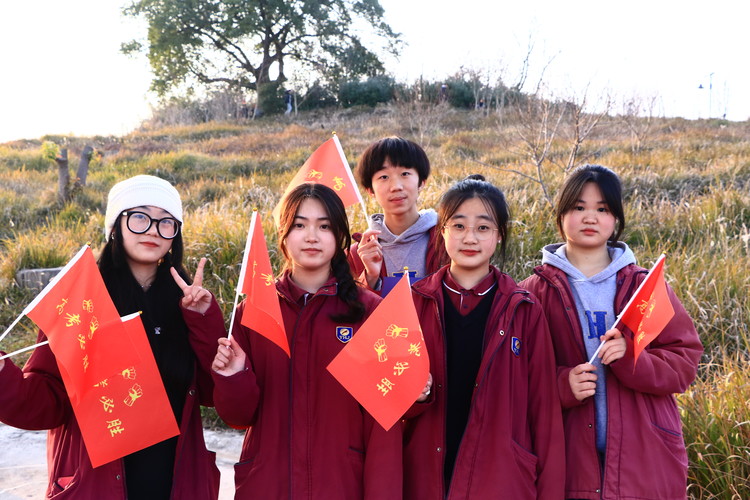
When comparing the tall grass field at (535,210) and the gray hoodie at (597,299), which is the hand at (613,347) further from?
the tall grass field at (535,210)

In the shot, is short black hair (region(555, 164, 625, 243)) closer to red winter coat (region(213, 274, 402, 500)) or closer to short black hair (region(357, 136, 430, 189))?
short black hair (region(357, 136, 430, 189))

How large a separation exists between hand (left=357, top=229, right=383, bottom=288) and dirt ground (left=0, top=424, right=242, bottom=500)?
166 centimetres

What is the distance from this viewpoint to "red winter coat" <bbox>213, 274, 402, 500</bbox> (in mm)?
2100

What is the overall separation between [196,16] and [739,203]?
2909 cm

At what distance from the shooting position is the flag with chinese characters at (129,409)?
2.03 meters


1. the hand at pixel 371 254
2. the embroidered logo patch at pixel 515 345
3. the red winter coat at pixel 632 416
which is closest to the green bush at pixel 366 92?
the hand at pixel 371 254

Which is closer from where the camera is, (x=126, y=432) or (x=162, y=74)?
(x=126, y=432)

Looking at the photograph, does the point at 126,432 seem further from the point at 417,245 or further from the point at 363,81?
the point at 363,81

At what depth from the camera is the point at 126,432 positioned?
209cm

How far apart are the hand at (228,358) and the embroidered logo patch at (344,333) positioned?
36cm

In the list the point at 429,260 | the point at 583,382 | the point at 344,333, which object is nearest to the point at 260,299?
the point at 344,333

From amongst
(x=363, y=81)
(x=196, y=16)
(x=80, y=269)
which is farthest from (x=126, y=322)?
(x=196, y=16)

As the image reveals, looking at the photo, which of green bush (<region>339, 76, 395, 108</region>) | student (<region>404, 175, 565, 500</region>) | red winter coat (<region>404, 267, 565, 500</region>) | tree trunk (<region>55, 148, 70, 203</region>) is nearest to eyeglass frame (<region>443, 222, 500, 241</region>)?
student (<region>404, 175, 565, 500</region>)

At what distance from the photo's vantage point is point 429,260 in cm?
301
